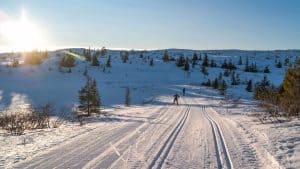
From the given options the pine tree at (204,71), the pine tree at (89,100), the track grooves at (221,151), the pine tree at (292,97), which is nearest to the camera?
the track grooves at (221,151)

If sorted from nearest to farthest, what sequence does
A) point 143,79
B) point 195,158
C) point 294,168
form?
point 294,168 < point 195,158 < point 143,79

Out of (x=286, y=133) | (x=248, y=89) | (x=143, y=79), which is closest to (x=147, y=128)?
(x=286, y=133)

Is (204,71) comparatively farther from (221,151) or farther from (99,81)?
(221,151)

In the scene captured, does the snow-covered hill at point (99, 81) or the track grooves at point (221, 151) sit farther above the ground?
the track grooves at point (221, 151)

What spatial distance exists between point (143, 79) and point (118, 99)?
35478 millimetres

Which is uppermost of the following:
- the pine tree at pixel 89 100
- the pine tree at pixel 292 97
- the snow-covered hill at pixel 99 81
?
the pine tree at pixel 292 97

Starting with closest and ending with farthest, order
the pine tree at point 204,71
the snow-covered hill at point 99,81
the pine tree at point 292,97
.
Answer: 1. the pine tree at point 292,97
2. the snow-covered hill at point 99,81
3. the pine tree at point 204,71

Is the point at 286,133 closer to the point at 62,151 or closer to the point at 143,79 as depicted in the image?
the point at 62,151

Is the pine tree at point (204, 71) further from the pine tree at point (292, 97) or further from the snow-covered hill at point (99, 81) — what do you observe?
the pine tree at point (292, 97)

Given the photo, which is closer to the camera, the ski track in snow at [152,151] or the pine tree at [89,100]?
the ski track in snow at [152,151]

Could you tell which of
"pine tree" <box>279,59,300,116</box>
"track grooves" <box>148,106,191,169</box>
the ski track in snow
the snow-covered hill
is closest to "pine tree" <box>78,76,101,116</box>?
the ski track in snow

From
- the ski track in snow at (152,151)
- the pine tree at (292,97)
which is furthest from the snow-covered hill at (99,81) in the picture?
the ski track in snow at (152,151)

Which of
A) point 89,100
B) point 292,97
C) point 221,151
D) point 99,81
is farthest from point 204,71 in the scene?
point 221,151

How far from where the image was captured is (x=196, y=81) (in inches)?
3935
